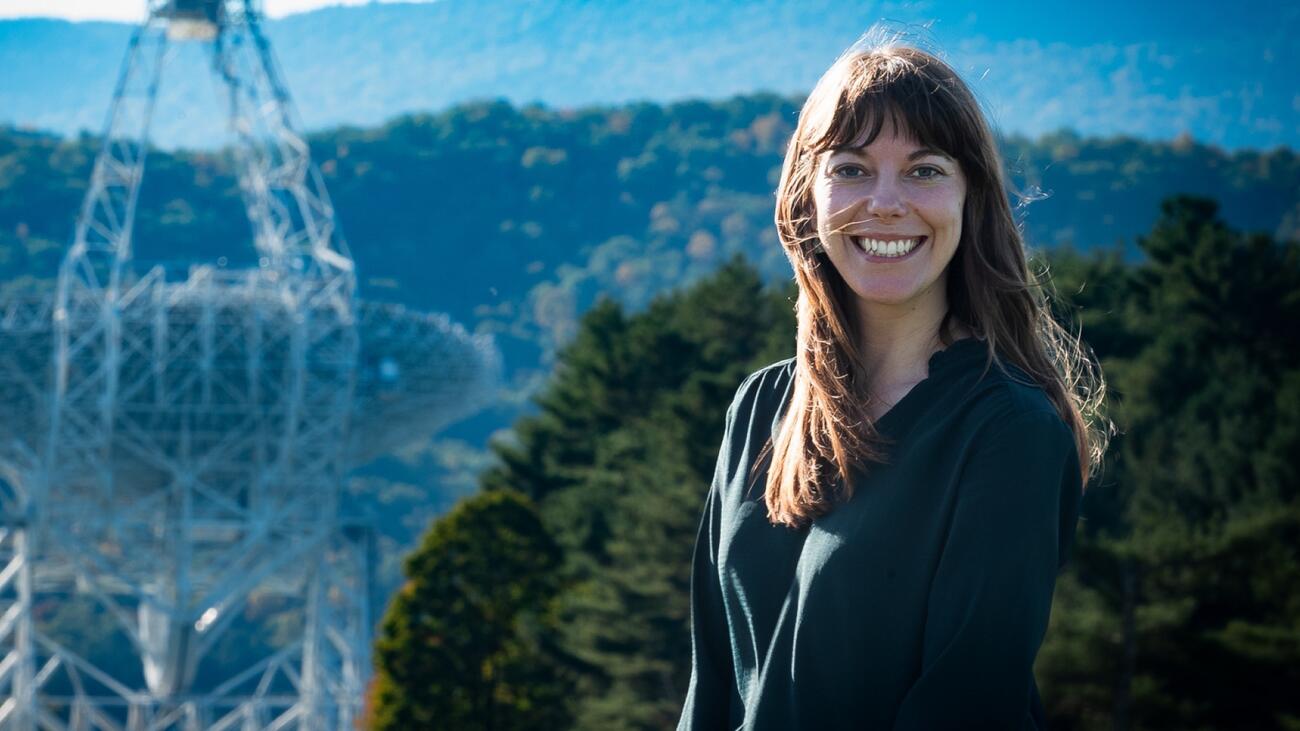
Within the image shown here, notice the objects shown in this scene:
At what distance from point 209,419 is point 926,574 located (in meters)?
31.8

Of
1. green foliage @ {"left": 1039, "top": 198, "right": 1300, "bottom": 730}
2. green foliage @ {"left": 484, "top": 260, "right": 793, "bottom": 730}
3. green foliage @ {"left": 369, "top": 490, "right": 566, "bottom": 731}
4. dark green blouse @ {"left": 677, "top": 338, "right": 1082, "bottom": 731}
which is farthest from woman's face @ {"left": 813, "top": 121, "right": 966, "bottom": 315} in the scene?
green foliage @ {"left": 484, "top": 260, "right": 793, "bottom": 730}

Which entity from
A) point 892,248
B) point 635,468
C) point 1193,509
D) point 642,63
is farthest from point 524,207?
point 892,248

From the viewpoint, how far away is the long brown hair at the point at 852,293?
9.92 ft

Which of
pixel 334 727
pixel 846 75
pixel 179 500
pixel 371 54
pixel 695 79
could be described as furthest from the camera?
pixel 695 79

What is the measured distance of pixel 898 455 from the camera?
2.99 m

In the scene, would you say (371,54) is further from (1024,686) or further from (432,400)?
(1024,686)

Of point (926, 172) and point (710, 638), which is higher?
point (926, 172)

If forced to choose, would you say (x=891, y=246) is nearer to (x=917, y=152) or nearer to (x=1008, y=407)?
(x=917, y=152)

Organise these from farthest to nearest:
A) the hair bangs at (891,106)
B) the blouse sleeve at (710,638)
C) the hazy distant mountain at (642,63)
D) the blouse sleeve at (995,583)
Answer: the hazy distant mountain at (642,63) → the blouse sleeve at (710,638) → the hair bangs at (891,106) → the blouse sleeve at (995,583)

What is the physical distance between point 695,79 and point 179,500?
77.6m

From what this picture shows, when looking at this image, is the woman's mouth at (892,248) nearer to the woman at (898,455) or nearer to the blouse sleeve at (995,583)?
the woman at (898,455)

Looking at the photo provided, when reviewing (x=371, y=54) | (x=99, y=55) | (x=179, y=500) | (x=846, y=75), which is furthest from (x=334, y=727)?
(x=99, y=55)

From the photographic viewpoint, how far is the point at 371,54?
9975cm

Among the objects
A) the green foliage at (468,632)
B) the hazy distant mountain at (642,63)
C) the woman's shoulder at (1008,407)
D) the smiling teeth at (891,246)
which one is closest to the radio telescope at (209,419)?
the green foliage at (468,632)
